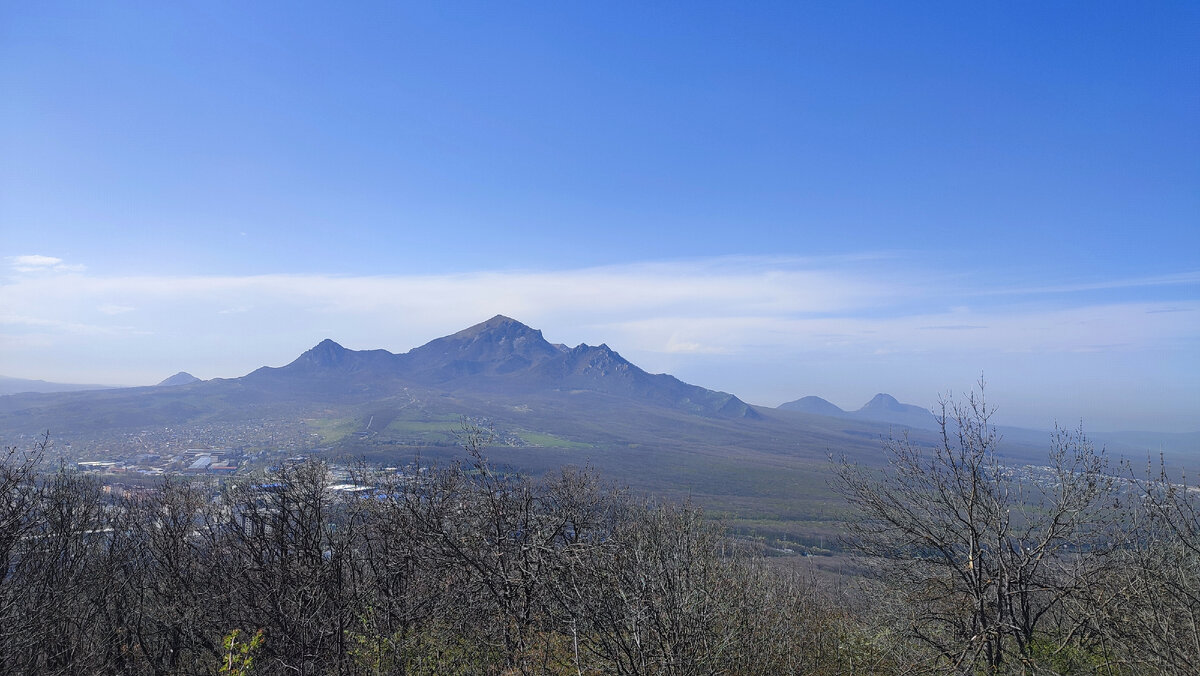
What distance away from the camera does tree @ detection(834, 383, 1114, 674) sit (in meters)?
11.7

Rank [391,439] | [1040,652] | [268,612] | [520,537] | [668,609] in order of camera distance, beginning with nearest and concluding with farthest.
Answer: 1. [668,609]
2. [1040,652]
3. [268,612]
4. [520,537]
5. [391,439]

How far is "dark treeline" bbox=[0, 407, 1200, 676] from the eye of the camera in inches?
408

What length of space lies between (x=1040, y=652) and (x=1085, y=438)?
482 centimetres

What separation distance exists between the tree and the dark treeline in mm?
78

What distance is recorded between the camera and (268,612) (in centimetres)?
1487

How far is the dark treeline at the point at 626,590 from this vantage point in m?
10.4

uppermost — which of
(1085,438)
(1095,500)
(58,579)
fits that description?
(1085,438)

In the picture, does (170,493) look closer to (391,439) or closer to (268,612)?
(268,612)

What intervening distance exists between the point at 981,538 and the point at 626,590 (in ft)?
28.4

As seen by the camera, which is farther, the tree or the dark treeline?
the tree

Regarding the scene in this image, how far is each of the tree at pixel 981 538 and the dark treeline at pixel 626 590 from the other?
8cm

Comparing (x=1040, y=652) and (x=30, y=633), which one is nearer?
(x=1040, y=652)

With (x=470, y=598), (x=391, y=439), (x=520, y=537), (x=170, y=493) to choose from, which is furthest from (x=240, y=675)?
(x=391, y=439)

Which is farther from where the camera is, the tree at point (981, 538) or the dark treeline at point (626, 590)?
the tree at point (981, 538)
